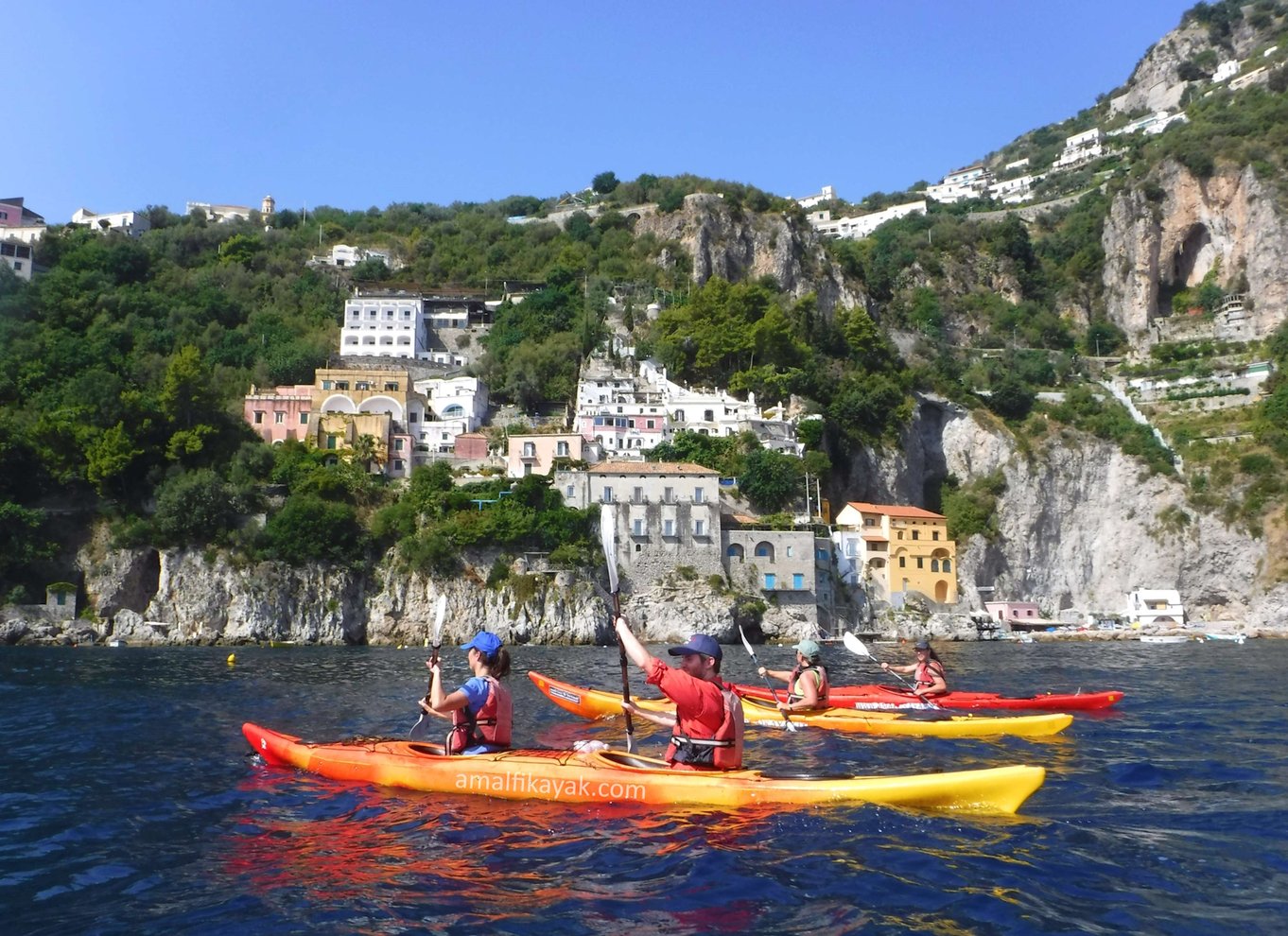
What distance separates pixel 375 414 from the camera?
171 ft

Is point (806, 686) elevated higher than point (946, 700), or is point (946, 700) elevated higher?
point (806, 686)

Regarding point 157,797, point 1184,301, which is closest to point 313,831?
point 157,797

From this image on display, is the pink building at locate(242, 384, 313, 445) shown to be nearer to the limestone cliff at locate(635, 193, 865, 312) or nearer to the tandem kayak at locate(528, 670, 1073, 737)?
the limestone cliff at locate(635, 193, 865, 312)

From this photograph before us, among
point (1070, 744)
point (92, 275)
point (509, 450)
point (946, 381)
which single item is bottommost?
point (1070, 744)

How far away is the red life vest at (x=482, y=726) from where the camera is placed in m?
10.1

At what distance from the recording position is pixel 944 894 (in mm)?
Answer: 6867

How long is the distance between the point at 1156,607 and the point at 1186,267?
40.0m

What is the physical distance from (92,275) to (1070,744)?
2608 inches

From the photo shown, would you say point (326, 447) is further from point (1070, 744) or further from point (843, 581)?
point (1070, 744)

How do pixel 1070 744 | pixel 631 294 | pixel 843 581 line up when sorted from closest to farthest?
Result: pixel 1070 744
pixel 843 581
pixel 631 294

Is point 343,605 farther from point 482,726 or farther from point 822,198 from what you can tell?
point 822,198

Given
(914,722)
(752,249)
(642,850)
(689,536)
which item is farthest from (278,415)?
(642,850)

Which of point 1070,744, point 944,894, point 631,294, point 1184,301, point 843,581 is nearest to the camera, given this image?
point 944,894

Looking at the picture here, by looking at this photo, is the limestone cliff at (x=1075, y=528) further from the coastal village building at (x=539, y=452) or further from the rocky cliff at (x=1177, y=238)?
the rocky cliff at (x=1177, y=238)
